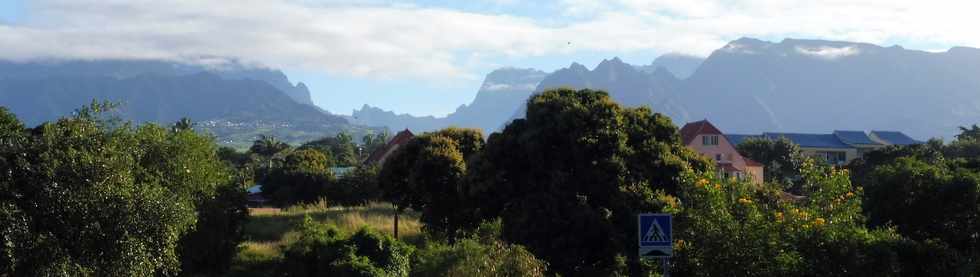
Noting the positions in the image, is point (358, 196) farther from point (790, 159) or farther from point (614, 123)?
point (790, 159)

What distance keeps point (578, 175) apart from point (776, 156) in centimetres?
6437

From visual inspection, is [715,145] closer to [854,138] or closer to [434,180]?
[434,180]

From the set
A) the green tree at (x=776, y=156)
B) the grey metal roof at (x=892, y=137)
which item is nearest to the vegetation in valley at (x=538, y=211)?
the green tree at (x=776, y=156)

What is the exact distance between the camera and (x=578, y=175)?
1920cm

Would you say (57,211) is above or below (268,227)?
above

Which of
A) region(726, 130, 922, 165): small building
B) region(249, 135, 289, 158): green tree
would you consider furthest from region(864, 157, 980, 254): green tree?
region(726, 130, 922, 165): small building

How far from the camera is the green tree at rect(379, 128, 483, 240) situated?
27656 mm

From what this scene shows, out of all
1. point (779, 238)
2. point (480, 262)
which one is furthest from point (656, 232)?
point (480, 262)

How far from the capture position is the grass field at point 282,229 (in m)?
27.6

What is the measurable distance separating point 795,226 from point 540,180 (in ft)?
26.0

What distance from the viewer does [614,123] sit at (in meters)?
19.9

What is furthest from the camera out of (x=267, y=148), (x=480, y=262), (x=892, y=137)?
(x=892, y=137)

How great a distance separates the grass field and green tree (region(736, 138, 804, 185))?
48.1 metres

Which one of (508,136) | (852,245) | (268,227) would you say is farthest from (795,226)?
(268,227)
